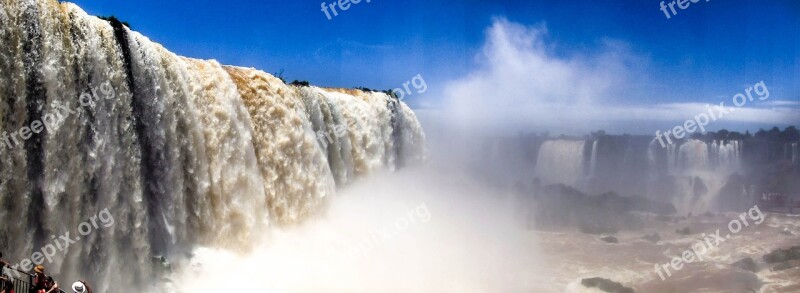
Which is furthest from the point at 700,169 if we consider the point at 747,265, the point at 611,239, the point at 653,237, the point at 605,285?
the point at 605,285

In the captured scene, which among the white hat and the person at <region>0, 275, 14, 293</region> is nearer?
the white hat

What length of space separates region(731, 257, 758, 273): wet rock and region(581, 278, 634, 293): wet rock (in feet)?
18.2

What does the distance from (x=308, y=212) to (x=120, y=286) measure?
618cm

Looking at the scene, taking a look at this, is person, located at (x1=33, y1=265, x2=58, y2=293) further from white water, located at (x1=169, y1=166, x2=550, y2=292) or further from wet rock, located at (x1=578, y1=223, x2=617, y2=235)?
wet rock, located at (x1=578, y1=223, x2=617, y2=235)

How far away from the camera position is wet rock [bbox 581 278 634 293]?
1641 centimetres

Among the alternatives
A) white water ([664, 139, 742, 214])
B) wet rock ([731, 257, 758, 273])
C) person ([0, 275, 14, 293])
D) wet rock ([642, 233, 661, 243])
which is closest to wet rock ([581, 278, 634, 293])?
wet rock ([731, 257, 758, 273])

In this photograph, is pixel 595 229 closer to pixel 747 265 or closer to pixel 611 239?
pixel 611 239

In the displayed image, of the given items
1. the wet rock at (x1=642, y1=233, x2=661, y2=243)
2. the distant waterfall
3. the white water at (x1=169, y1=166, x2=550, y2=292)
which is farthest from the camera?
the distant waterfall

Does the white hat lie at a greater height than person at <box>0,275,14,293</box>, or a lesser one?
greater

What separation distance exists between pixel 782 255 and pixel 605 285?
8.63 meters

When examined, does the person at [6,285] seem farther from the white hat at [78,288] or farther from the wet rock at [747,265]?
the wet rock at [747,265]

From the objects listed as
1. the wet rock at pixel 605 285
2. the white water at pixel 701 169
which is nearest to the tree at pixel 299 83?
the wet rock at pixel 605 285

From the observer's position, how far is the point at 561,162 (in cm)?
4106

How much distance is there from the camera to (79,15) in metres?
8.71
